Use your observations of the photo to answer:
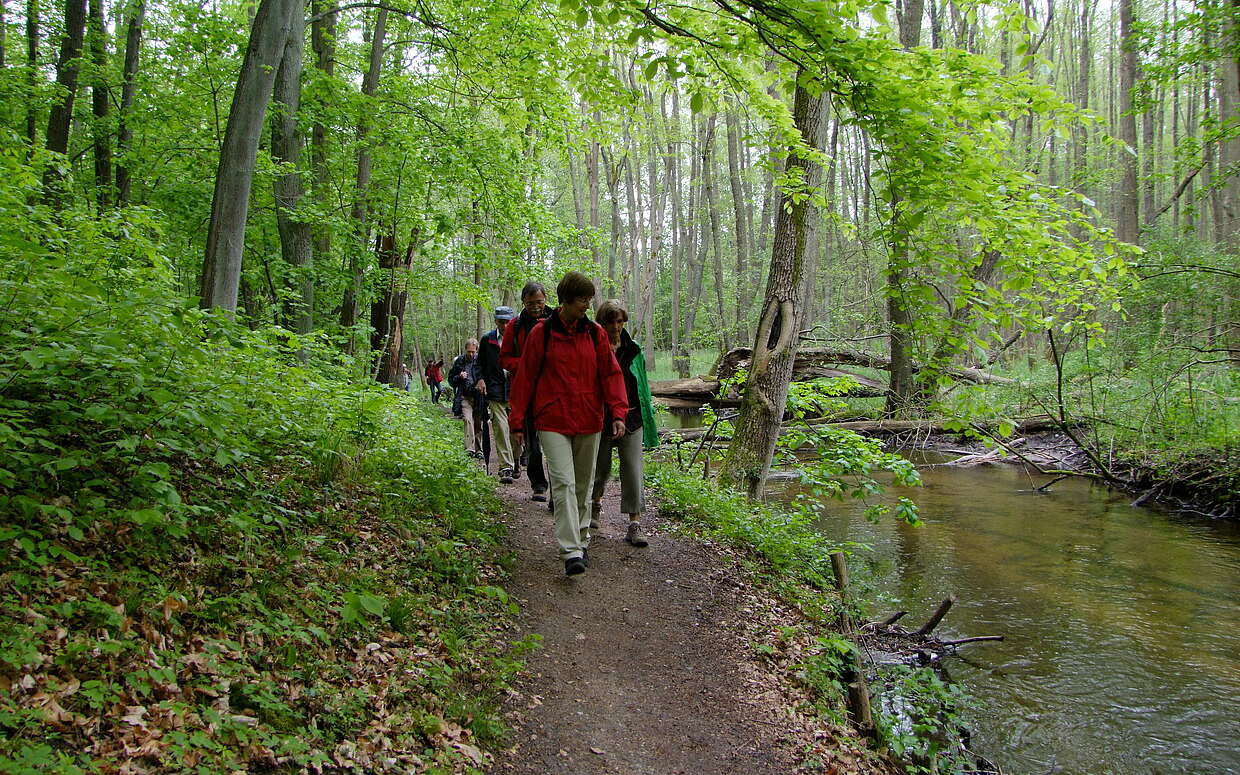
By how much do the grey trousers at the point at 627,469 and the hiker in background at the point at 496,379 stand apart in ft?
8.07

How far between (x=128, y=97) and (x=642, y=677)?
49.5ft

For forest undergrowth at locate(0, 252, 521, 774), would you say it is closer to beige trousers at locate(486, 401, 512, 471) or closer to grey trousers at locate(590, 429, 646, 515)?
grey trousers at locate(590, 429, 646, 515)

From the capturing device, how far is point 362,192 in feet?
36.1

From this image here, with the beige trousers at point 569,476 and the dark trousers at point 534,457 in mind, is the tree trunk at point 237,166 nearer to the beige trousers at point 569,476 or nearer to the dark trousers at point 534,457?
the dark trousers at point 534,457

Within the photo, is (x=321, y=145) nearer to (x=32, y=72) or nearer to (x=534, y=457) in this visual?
(x=32, y=72)

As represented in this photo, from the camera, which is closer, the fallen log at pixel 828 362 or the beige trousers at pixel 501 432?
the beige trousers at pixel 501 432

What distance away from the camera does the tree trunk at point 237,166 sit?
5.62 m

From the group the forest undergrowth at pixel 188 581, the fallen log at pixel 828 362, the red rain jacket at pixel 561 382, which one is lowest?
the forest undergrowth at pixel 188 581

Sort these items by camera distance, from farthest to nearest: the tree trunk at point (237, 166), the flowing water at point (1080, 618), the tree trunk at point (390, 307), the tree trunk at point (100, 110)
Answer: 1. the tree trunk at point (390, 307)
2. the tree trunk at point (100, 110)
3. the tree trunk at point (237, 166)
4. the flowing water at point (1080, 618)

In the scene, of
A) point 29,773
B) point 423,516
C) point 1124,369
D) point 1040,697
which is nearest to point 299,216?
point 423,516

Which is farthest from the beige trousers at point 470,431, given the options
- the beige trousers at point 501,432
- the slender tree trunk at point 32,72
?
the slender tree trunk at point 32,72

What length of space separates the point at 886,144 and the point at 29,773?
4.78m

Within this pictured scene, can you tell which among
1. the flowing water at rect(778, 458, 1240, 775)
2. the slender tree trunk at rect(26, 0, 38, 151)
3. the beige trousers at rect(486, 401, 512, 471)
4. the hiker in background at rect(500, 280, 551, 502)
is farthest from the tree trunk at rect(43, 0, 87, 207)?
the flowing water at rect(778, 458, 1240, 775)

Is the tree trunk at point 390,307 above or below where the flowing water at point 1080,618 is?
above
